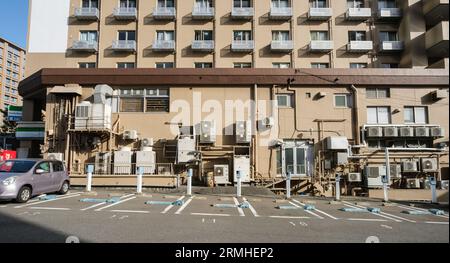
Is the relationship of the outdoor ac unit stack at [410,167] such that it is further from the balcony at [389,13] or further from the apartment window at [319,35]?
the balcony at [389,13]

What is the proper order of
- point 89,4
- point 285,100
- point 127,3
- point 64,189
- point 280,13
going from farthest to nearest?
point 89,4 < point 127,3 < point 280,13 < point 285,100 < point 64,189

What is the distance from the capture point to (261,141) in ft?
57.5

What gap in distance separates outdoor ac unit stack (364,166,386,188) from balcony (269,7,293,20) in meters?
16.1

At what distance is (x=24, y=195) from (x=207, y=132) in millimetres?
9441

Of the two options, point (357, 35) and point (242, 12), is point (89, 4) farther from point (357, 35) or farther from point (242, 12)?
point (357, 35)

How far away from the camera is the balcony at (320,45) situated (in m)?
25.9

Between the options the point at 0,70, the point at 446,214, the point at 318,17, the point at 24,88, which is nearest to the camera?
the point at 446,214

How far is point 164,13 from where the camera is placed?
2638 cm

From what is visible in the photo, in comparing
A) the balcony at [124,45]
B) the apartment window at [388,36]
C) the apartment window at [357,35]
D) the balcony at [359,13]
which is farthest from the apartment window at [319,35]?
the balcony at [124,45]

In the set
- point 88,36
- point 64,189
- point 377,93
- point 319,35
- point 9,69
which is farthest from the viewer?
point 88,36

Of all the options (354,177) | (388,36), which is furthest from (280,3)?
(354,177)

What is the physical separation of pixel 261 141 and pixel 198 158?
393 cm
